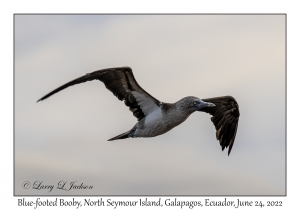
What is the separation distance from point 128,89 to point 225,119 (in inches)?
176

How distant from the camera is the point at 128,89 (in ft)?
68.3

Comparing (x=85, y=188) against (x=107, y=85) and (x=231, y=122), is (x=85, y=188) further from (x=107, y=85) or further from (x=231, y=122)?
(x=231, y=122)

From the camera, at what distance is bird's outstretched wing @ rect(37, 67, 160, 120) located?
20.2m

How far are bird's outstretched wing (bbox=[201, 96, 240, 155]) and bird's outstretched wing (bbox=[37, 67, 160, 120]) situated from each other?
10.7ft

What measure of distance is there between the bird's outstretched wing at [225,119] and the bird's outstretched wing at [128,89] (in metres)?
3.27

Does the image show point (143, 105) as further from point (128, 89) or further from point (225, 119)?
point (225, 119)

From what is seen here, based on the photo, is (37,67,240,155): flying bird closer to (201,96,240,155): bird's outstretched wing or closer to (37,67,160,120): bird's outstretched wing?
(37,67,160,120): bird's outstretched wing

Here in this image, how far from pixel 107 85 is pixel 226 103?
4.99m

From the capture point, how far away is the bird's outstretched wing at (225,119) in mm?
23266

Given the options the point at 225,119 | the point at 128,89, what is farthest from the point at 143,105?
the point at 225,119

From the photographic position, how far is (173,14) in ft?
72.7

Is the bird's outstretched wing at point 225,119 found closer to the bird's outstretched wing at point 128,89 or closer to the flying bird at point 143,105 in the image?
the flying bird at point 143,105
